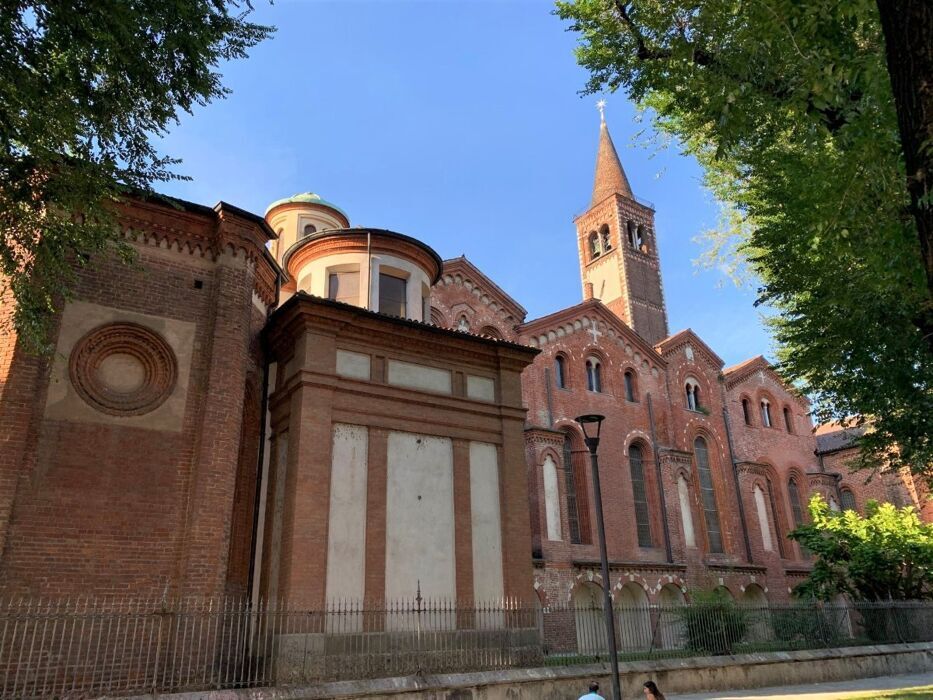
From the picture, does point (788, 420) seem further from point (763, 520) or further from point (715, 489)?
point (715, 489)

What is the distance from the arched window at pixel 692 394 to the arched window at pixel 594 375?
490 centimetres

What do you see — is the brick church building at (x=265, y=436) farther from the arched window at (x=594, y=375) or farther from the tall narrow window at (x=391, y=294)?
the arched window at (x=594, y=375)

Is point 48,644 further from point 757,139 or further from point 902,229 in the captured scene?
point 757,139

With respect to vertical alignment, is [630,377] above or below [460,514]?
above

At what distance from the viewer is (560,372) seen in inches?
960

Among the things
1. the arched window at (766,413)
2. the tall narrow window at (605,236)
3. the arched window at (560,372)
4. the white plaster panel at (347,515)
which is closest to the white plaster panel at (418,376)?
the white plaster panel at (347,515)

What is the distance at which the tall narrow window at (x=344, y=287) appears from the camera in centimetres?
1723

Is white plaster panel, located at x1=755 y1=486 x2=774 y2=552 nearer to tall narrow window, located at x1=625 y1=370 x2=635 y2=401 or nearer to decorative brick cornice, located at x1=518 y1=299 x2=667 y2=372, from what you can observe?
decorative brick cornice, located at x1=518 y1=299 x2=667 y2=372

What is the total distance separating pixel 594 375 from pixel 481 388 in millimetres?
11191

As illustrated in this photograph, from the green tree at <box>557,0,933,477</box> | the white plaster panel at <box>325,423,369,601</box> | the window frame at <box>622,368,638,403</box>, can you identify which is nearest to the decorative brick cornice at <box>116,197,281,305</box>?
the white plaster panel at <box>325,423,369,601</box>

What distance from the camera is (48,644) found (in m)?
9.61

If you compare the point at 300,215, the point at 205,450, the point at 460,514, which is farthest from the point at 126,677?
the point at 300,215

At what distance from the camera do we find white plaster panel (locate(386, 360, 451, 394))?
14.0 metres

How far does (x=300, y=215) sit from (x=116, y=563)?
57.2 feet
